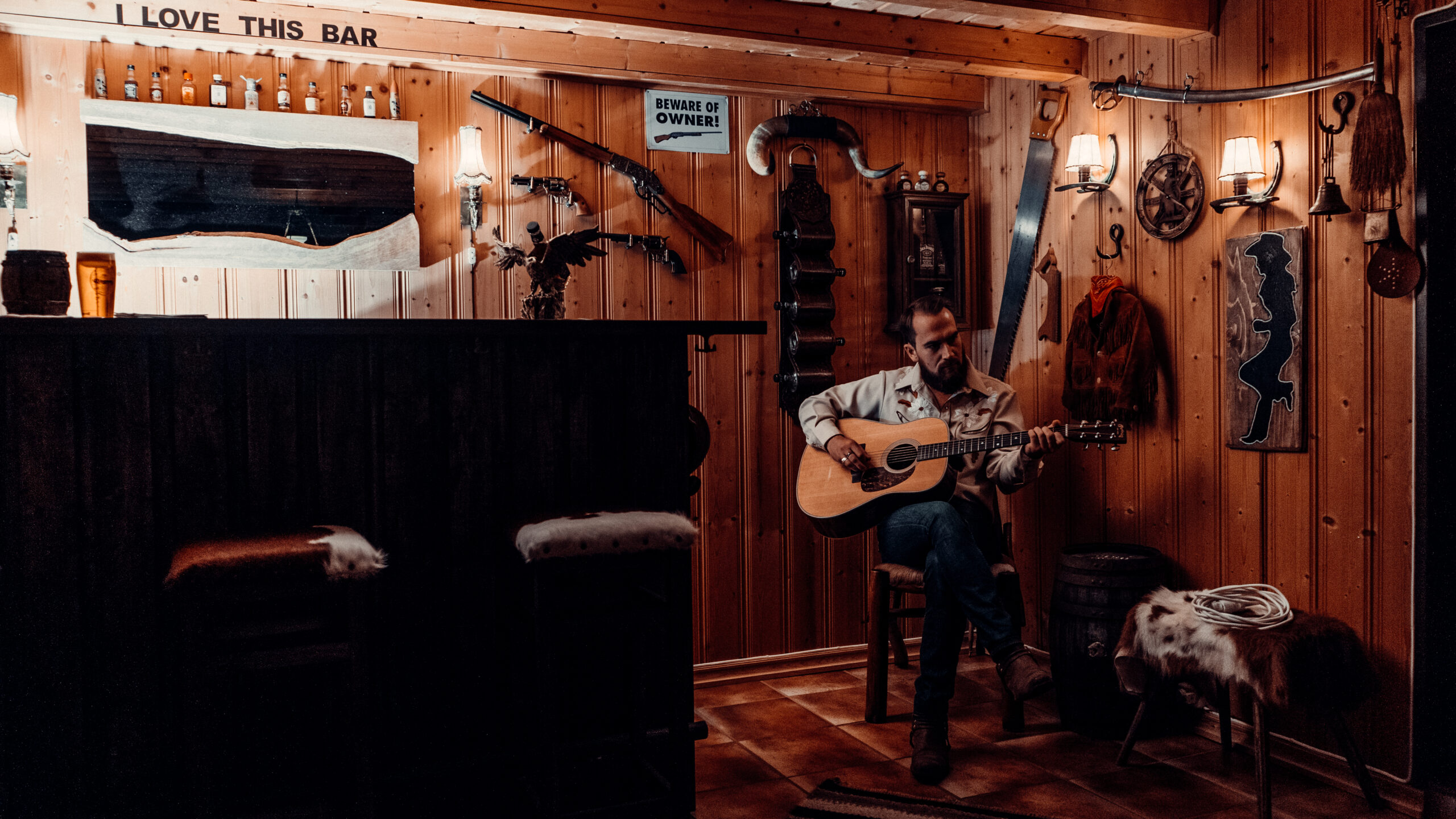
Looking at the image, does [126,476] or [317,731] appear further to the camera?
[317,731]

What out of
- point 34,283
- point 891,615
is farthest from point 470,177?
point 891,615

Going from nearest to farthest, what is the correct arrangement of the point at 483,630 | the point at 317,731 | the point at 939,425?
the point at 317,731 < the point at 483,630 < the point at 939,425

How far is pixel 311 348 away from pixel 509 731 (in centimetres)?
109

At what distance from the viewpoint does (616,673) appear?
270cm

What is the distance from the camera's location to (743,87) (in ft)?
12.7

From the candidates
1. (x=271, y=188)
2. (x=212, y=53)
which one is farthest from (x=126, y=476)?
(x=212, y=53)

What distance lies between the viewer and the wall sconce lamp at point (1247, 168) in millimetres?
2938

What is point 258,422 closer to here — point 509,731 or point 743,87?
point 509,731

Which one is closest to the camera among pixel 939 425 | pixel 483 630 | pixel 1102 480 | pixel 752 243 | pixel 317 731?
pixel 317 731

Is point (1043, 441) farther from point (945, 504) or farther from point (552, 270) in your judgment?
point (552, 270)

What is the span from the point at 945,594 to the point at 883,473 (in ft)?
1.43

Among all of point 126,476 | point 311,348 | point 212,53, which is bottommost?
point 126,476

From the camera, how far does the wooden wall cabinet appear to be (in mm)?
4055

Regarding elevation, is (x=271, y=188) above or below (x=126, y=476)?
above
